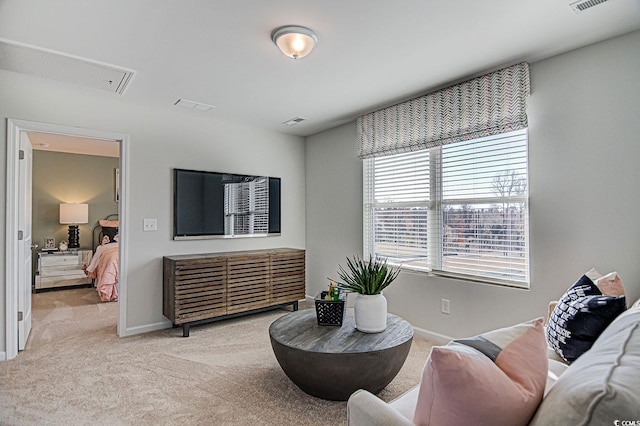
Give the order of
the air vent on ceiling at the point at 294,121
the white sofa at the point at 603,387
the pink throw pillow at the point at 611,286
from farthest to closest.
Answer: the air vent on ceiling at the point at 294,121, the pink throw pillow at the point at 611,286, the white sofa at the point at 603,387

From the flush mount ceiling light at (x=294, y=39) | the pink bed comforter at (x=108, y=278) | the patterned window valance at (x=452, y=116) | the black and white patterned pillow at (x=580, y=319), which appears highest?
the flush mount ceiling light at (x=294, y=39)

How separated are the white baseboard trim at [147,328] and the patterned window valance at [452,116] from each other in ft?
9.75

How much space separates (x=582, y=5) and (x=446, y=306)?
→ 8.16 ft

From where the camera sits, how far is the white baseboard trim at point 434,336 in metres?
3.28

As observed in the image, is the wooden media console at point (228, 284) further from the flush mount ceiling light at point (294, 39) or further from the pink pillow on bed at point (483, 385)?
the pink pillow on bed at point (483, 385)

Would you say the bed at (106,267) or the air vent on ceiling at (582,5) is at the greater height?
the air vent on ceiling at (582,5)

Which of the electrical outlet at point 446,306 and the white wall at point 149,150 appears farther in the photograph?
the electrical outlet at point 446,306

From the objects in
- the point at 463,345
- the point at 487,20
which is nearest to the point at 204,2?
the point at 487,20

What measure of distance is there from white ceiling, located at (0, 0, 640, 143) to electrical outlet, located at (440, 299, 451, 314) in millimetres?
2036

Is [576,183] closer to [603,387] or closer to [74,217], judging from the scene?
[603,387]

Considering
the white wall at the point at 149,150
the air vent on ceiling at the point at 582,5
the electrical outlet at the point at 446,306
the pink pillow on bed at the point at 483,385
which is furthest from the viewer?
the electrical outlet at the point at 446,306

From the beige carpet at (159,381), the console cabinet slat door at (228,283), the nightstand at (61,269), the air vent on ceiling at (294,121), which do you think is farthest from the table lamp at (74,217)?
the air vent on ceiling at (294,121)

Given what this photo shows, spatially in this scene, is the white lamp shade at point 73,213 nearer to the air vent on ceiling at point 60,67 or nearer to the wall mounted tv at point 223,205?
the wall mounted tv at point 223,205

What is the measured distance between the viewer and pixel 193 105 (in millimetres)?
3689
